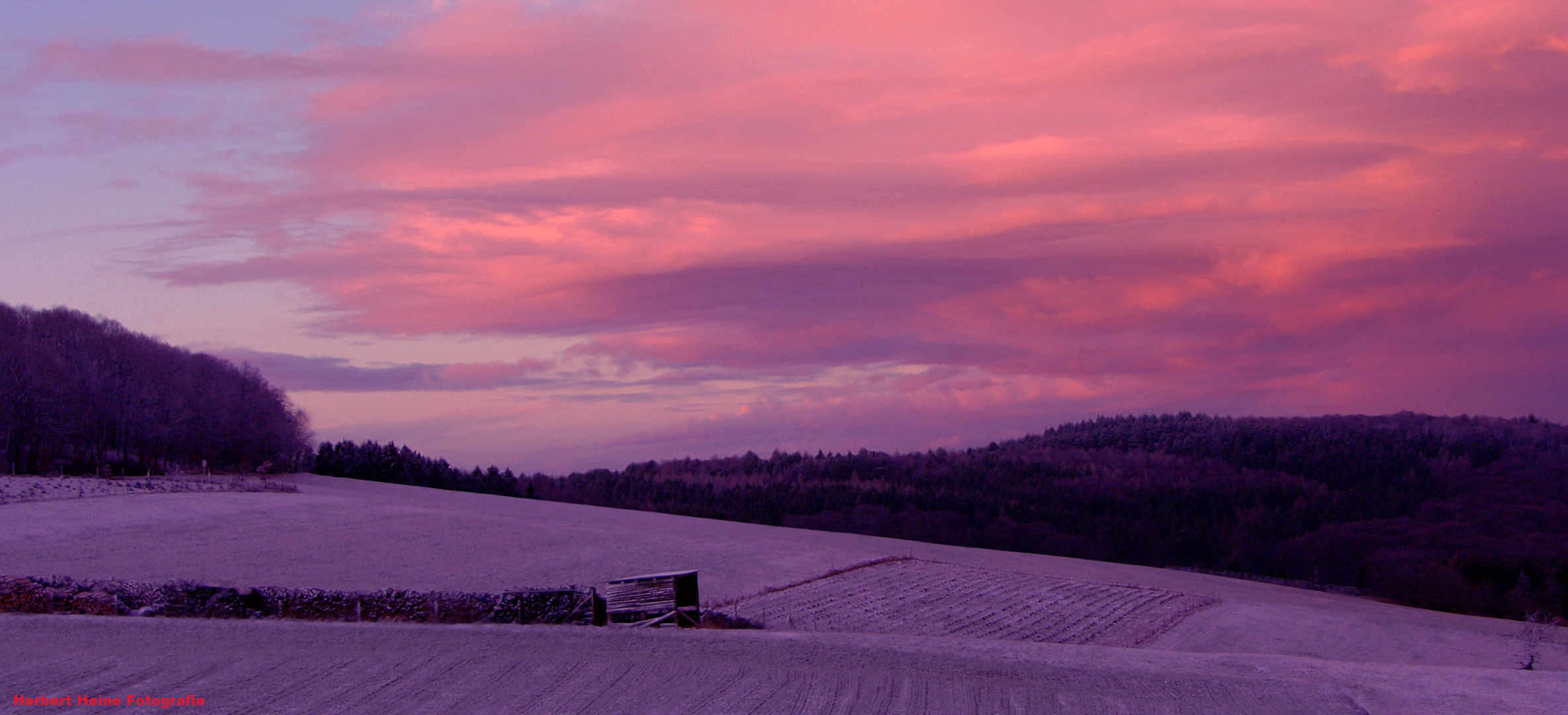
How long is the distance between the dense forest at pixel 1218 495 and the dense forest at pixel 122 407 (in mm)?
10382

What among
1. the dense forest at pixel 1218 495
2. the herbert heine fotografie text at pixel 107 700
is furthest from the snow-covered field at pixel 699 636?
the dense forest at pixel 1218 495

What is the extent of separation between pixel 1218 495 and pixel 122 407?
304 ft

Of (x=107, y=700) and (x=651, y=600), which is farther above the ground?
(x=651, y=600)

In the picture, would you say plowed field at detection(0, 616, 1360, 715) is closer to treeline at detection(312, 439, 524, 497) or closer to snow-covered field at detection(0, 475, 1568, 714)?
snow-covered field at detection(0, 475, 1568, 714)

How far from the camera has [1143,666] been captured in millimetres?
14359

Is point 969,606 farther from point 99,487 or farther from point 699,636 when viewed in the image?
point 99,487

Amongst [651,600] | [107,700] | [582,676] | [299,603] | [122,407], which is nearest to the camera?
[107,700]

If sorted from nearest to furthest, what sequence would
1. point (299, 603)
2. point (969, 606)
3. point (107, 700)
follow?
point (107, 700)
point (299, 603)
point (969, 606)

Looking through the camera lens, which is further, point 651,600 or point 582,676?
point 651,600

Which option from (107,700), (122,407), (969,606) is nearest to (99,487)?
(122,407)

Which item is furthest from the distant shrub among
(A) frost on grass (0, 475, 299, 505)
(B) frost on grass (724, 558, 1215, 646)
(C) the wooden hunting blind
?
(A) frost on grass (0, 475, 299, 505)

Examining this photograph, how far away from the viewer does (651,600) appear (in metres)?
17.5

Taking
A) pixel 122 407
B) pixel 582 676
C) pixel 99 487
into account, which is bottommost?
pixel 582 676

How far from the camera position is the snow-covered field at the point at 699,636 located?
514 inches
